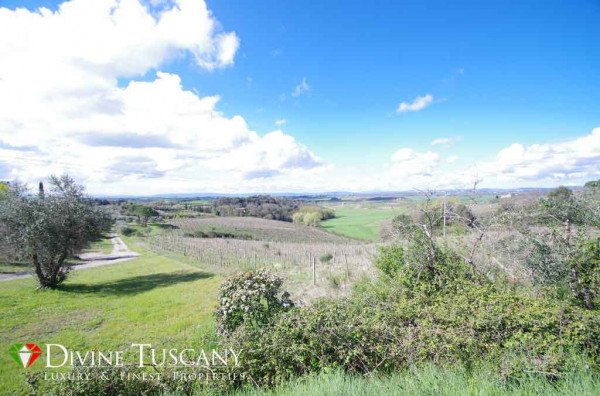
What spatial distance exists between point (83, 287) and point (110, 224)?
4.54 meters

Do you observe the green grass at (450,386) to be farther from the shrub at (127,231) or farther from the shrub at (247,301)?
the shrub at (127,231)

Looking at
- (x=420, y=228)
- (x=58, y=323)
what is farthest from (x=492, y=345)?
(x=58, y=323)

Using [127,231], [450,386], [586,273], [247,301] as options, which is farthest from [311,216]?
[450,386]

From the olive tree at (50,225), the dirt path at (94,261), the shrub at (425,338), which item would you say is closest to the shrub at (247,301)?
the shrub at (425,338)

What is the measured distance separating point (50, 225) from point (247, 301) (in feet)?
56.1

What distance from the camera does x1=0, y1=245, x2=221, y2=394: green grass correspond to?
929 centimetres

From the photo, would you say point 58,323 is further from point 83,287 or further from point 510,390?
point 510,390

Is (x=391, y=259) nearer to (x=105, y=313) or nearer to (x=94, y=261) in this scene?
(x=105, y=313)

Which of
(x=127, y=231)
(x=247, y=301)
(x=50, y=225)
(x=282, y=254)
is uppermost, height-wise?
(x=50, y=225)

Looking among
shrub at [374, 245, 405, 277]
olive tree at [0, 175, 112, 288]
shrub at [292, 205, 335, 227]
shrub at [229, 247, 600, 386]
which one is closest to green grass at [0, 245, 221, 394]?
olive tree at [0, 175, 112, 288]

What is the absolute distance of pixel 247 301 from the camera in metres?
7.20

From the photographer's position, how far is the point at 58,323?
11.6 metres

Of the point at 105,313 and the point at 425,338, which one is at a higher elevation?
the point at 425,338

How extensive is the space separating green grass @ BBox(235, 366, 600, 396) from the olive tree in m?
19.4
